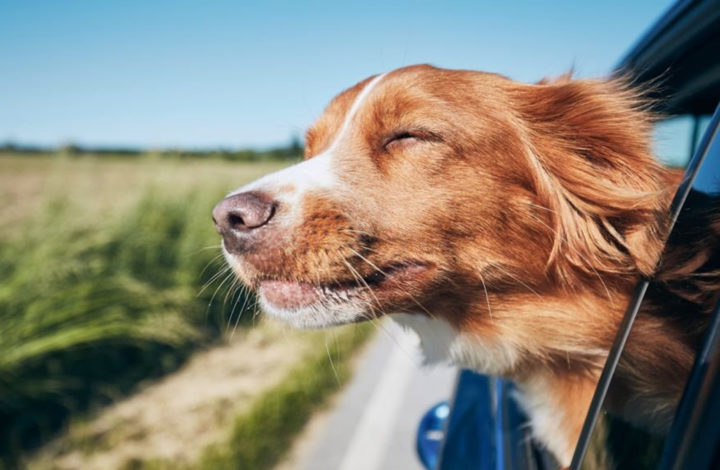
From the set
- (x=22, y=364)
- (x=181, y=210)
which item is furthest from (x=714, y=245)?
(x=181, y=210)

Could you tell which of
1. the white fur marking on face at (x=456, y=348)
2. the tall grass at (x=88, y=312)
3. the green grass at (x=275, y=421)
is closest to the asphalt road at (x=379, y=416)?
the green grass at (x=275, y=421)

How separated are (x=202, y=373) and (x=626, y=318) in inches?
214

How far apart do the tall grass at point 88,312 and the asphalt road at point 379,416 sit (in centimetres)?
143

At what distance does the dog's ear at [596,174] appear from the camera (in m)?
1.48

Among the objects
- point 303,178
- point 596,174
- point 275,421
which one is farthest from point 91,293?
point 596,174

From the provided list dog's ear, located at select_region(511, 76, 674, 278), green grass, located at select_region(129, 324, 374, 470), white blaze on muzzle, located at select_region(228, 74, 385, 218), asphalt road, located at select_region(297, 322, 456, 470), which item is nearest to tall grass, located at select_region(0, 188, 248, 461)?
green grass, located at select_region(129, 324, 374, 470)

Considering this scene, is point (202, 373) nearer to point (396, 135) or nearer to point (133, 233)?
point (133, 233)

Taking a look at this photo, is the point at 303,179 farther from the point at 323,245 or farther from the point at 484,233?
the point at 484,233

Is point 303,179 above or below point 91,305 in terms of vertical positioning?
above

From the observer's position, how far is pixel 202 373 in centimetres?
586

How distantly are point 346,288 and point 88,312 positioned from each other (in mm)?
4529

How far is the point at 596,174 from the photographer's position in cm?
161

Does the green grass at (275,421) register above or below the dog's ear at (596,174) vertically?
below

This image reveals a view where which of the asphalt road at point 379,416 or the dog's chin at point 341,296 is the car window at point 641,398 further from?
the asphalt road at point 379,416
